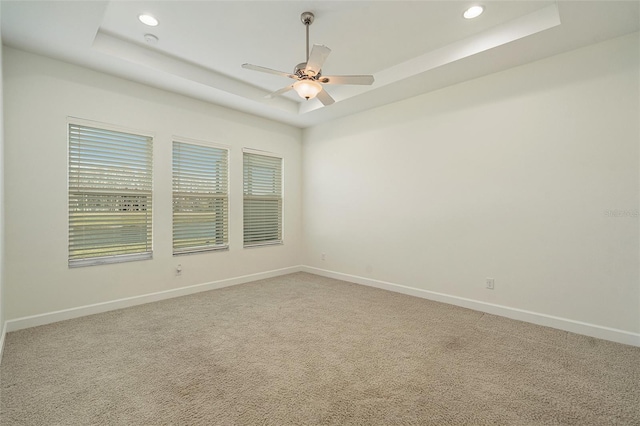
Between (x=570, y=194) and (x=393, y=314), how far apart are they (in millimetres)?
2154

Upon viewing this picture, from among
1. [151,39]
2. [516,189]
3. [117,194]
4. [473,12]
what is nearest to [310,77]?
[473,12]

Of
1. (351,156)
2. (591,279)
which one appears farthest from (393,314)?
(351,156)

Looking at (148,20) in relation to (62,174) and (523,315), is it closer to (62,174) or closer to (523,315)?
(62,174)

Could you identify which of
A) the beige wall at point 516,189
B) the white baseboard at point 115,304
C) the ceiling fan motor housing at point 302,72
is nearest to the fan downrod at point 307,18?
the ceiling fan motor housing at point 302,72

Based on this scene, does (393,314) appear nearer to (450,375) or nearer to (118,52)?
(450,375)

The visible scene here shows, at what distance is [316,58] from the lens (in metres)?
2.33

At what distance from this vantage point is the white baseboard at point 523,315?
2654 millimetres

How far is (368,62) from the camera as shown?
352 centimetres

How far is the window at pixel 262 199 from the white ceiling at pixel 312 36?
1.38 m

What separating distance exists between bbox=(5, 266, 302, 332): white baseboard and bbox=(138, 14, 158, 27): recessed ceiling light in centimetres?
300

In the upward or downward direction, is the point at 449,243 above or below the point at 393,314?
above

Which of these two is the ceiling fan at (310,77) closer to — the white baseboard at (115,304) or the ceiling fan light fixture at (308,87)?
the ceiling fan light fixture at (308,87)

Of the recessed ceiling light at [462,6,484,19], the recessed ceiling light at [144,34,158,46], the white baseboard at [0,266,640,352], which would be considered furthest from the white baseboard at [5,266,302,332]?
the recessed ceiling light at [462,6,484,19]

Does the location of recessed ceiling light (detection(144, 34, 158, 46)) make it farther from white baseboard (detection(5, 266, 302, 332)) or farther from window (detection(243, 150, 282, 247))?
white baseboard (detection(5, 266, 302, 332))
